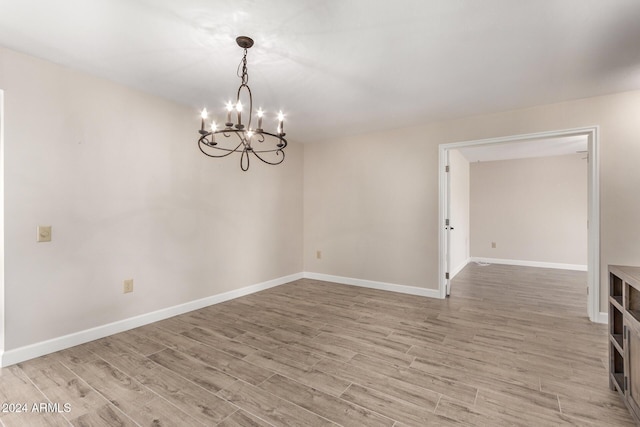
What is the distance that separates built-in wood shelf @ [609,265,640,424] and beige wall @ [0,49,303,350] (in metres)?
3.57

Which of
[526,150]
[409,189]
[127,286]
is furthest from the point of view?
[526,150]

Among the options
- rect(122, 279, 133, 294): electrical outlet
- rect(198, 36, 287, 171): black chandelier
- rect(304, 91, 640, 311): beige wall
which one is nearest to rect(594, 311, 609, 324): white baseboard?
rect(304, 91, 640, 311): beige wall

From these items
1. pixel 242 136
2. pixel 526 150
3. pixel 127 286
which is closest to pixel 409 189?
pixel 242 136

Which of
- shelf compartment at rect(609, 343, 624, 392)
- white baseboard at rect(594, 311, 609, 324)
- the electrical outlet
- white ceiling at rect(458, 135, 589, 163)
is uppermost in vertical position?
white ceiling at rect(458, 135, 589, 163)

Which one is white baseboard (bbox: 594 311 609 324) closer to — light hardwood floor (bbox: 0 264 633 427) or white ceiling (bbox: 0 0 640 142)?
light hardwood floor (bbox: 0 264 633 427)

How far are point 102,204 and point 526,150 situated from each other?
6567mm

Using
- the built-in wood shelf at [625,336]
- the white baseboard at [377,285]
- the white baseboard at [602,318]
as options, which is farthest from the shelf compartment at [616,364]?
the white baseboard at [377,285]

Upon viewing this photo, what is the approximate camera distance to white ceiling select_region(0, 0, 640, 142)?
1.76m

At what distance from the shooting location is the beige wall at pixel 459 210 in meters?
5.22

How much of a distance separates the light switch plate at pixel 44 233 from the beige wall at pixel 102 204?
0.04 m

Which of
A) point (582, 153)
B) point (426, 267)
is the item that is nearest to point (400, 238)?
point (426, 267)

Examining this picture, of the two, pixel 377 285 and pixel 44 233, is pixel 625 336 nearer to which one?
pixel 377 285

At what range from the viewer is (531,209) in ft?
21.0

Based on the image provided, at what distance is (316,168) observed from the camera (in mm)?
5012
